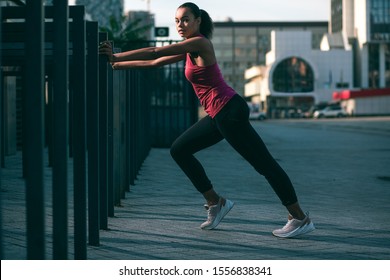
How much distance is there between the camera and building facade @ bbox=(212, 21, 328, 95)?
153250mm

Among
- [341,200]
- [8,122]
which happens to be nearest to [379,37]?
[8,122]

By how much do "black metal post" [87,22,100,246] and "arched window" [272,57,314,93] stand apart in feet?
363

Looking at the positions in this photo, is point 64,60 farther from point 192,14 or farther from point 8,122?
point 8,122

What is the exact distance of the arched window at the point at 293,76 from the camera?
376 feet

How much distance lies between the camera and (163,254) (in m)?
4.77

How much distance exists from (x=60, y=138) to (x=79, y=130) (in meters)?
0.88

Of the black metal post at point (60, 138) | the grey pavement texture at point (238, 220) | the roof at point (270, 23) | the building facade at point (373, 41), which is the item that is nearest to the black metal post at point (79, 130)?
the grey pavement texture at point (238, 220)

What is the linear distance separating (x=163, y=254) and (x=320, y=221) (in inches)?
84.4

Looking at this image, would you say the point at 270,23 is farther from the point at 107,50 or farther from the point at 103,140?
the point at 107,50

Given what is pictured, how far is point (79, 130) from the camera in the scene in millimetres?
4527

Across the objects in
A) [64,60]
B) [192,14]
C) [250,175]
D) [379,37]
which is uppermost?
[379,37]

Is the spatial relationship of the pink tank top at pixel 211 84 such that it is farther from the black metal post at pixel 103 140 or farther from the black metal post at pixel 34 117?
the black metal post at pixel 34 117

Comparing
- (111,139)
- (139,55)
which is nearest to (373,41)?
(111,139)

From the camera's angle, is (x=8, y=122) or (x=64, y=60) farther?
(x=8, y=122)
